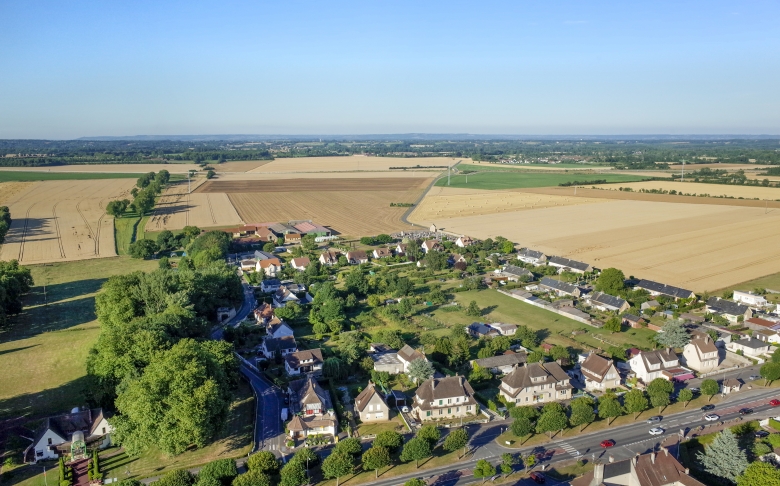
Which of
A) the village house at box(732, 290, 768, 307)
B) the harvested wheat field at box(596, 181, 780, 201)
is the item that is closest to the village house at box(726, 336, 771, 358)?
the village house at box(732, 290, 768, 307)

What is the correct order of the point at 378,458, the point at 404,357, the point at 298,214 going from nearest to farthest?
the point at 378,458 → the point at 404,357 → the point at 298,214

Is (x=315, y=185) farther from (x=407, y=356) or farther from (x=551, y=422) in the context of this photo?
(x=551, y=422)

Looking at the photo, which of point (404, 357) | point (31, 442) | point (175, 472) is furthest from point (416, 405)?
point (31, 442)

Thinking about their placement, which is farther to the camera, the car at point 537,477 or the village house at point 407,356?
the village house at point 407,356

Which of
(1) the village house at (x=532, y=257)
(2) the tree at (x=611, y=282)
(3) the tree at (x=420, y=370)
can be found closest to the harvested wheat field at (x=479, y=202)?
(1) the village house at (x=532, y=257)

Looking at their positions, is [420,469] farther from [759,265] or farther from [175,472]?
[759,265]

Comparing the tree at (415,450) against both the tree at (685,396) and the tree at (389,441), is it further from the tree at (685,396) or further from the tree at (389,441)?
the tree at (685,396)

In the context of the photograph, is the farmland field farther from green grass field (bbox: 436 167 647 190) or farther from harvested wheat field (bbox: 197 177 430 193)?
harvested wheat field (bbox: 197 177 430 193)
